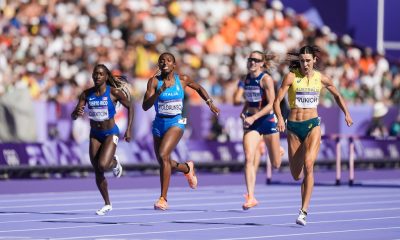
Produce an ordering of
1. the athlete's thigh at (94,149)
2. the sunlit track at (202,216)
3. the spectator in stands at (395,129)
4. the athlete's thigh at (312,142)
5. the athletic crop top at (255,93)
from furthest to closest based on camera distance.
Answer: the spectator in stands at (395,129), the athletic crop top at (255,93), the athlete's thigh at (94,149), the athlete's thigh at (312,142), the sunlit track at (202,216)

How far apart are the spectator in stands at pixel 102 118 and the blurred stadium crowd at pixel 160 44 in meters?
5.80

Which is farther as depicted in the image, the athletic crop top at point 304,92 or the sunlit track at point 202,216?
the athletic crop top at point 304,92

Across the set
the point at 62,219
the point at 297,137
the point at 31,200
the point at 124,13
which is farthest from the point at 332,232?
the point at 124,13

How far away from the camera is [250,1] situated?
3117 cm

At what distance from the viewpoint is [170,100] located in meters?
14.8

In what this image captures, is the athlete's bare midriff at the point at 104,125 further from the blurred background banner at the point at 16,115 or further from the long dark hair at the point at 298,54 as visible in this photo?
the blurred background banner at the point at 16,115

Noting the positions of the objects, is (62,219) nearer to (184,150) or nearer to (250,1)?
(184,150)

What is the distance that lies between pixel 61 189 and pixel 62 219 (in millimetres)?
5987

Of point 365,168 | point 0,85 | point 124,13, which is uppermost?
point 124,13

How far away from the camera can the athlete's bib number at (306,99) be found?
13.6 m

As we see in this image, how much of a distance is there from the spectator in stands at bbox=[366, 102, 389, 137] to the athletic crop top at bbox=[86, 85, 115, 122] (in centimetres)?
1289

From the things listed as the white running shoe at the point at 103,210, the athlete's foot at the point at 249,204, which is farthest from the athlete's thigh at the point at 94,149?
the athlete's foot at the point at 249,204

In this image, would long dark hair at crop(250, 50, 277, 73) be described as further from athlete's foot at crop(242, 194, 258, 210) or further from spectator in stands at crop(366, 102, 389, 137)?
spectator in stands at crop(366, 102, 389, 137)

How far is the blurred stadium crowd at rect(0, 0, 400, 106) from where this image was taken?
23812 millimetres
